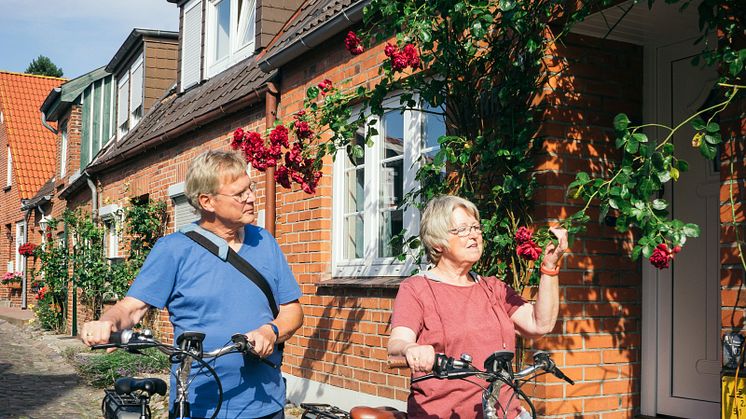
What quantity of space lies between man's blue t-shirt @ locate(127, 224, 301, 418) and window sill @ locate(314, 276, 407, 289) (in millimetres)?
3282

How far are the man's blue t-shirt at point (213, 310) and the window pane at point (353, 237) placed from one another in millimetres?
4340

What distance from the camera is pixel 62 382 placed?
1102 cm

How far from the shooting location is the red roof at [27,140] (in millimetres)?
28438

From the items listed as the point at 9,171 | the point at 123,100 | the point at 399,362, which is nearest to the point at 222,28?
the point at 123,100

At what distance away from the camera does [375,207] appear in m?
7.57

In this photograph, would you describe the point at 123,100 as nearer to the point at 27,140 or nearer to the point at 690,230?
the point at 27,140

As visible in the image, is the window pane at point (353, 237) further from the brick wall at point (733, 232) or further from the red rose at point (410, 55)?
the brick wall at point (733, 232)

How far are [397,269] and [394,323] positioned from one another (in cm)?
377

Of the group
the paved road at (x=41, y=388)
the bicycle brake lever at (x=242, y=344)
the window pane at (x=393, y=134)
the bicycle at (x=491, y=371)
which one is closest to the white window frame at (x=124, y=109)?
the paved road at (x=41, y=388)

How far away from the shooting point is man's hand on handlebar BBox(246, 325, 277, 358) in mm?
3230

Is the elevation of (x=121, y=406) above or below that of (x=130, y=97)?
below

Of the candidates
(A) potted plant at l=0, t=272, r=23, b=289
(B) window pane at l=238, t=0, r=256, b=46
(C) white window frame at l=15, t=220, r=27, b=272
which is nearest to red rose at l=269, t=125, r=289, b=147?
(B) window pane at l=238, t=0, r=256, b=46

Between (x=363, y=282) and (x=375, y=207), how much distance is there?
0.69 meters

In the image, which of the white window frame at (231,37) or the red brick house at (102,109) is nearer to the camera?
the white window frame at (231,37)
